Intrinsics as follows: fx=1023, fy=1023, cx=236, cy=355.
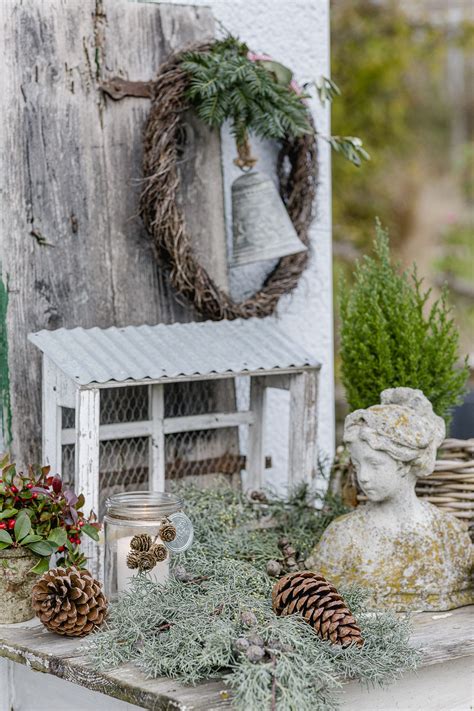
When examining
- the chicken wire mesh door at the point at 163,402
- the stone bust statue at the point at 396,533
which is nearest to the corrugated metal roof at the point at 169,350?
the chicken wire mesh door at the point at 163,402

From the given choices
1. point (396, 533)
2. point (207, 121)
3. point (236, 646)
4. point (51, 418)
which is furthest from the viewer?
point (207, 121)

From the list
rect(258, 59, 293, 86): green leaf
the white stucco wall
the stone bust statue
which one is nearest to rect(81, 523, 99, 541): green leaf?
the stone bust statue

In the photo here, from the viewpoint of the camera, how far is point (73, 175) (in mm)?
1989

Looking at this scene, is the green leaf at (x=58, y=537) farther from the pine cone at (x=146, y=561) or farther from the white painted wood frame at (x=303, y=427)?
the white painted wood frame at (x=303, y=427)

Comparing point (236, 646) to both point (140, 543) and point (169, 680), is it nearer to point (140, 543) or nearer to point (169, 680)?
point (169, 680)

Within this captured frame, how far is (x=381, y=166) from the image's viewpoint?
630cm

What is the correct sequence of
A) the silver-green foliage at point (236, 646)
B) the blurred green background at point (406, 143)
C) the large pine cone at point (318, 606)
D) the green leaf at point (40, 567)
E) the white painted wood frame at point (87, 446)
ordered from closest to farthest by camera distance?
the silver-green foliage at point (236, 646)
the large pine cone at point (318, 606)
the green leaf at point (40, 567)
the white painted wood frame at point (87, 446)
the blurred green background at point (406, 143)

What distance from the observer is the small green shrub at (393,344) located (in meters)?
1.97

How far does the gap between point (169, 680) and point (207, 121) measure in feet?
3.81

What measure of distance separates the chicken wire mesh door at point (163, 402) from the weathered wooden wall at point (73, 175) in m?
0.10

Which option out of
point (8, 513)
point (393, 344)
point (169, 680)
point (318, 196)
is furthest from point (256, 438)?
point (169, 680)

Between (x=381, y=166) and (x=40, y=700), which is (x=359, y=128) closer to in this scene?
(x=381, y=166)

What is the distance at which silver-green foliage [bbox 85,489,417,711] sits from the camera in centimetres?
128

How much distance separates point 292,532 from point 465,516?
12.9 inches
